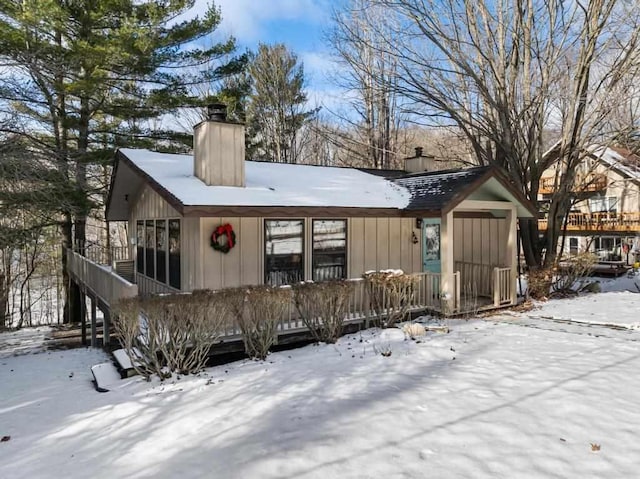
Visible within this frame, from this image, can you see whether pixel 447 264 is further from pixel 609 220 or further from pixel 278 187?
pixel 609 220

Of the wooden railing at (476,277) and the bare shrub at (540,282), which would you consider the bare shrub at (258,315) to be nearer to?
the wooden railing at (476,277)

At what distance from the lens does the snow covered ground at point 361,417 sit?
353 centimetres

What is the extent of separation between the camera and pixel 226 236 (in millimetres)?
7879

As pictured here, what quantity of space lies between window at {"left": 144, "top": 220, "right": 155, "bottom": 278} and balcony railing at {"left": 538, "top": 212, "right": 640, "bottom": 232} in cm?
2230

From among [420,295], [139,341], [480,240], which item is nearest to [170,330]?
[139,341]

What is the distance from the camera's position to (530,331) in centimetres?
788

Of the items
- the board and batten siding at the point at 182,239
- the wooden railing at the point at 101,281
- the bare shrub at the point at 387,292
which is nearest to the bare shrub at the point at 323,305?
the bare shrub at the point at 387,292

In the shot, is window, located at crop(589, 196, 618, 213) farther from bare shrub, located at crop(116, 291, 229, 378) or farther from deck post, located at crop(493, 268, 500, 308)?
bare shrub, located at crop(116, 291, 229, 378)

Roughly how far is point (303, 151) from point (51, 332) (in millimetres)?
16474

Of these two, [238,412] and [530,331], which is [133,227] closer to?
[238,412]

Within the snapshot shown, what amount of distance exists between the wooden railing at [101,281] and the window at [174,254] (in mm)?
939

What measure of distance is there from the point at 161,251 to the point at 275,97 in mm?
15875

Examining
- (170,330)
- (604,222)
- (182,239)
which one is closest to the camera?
(170,330)

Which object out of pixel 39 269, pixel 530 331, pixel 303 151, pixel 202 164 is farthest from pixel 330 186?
pixel 39 269
